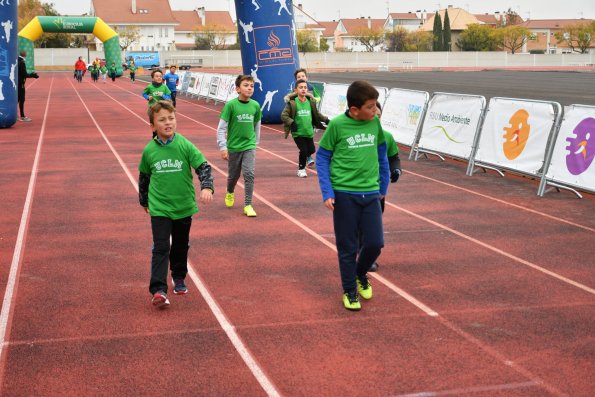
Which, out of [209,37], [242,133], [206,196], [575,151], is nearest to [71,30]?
[242,133]

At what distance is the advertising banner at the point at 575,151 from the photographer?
11062 millimetres

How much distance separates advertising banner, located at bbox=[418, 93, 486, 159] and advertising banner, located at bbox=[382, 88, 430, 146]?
35 centimetres

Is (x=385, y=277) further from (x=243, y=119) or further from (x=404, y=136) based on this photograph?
(x=404, y=136)

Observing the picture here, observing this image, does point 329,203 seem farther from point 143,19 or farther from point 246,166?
point 143,19

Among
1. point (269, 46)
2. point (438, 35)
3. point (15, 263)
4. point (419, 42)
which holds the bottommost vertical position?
point (15, 263)

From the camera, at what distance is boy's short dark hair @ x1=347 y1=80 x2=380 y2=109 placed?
5973 millimetres

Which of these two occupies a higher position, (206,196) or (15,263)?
(206,196)

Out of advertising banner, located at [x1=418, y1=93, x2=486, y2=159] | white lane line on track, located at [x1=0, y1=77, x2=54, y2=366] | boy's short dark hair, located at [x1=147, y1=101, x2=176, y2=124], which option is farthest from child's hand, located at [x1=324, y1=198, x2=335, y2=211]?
advertising banner, located at [x1=418, y1=93, x2=486, y2=159]

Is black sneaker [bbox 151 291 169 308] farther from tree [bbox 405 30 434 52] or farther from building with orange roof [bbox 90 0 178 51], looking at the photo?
building with orange roof [bbox 90 0 178 51]

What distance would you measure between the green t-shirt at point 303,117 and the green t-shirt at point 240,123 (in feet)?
9.89

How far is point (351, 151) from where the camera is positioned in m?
6.24

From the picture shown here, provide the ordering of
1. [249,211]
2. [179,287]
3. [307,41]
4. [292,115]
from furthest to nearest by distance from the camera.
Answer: [307,41] → [292,115] → [249,211] → [179,287]

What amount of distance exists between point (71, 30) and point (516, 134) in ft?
189

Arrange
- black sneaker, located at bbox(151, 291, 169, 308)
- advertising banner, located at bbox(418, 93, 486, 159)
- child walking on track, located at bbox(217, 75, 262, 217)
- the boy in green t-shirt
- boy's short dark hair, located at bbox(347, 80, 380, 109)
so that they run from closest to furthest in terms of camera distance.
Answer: boy's short dark hair, located at bbox(347, 80, 380, 109) < black sneaker, located at bbox(151, 291, 169, 308) < child walking on track, located at bbox(217, 75, 262, 217) < advertising banner, located at bbox(418, 93, 486, 159) < the boy in green t-shirt
